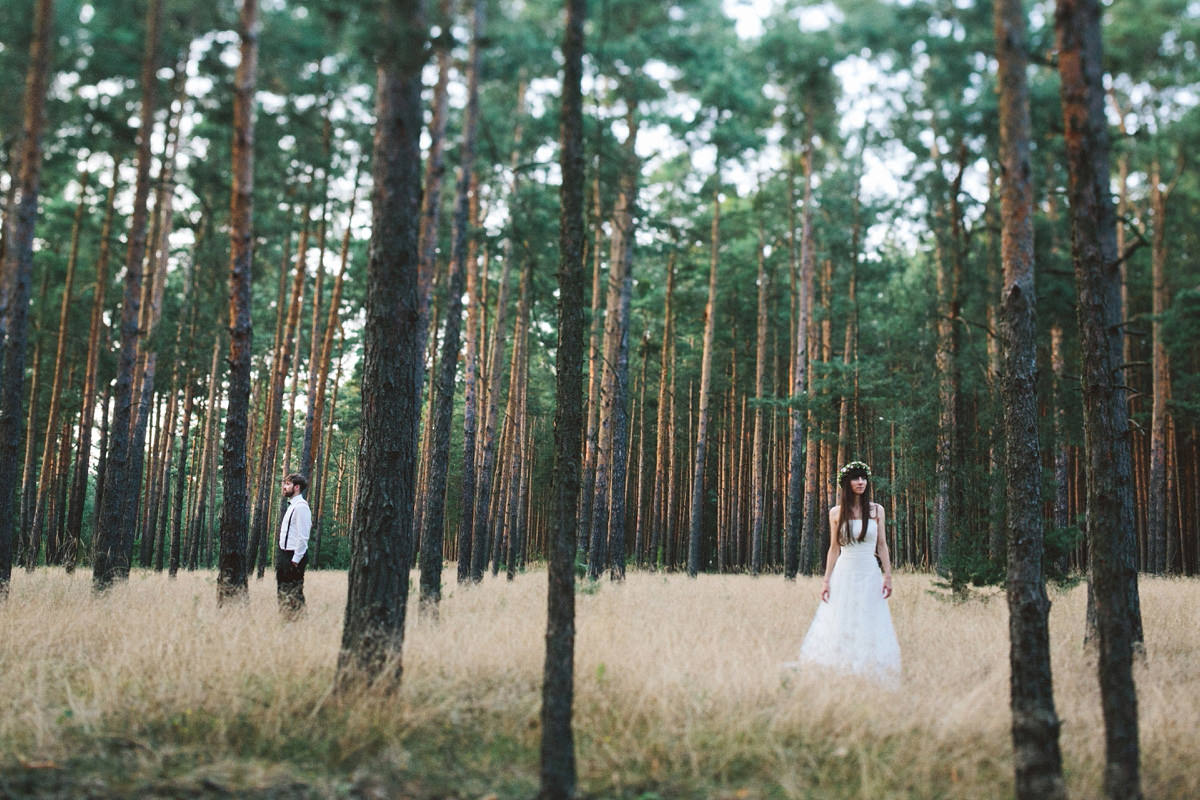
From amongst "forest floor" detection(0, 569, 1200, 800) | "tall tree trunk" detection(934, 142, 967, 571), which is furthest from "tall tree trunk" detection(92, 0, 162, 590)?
"tall tree trunk" detection(934, 142, 967, 571)

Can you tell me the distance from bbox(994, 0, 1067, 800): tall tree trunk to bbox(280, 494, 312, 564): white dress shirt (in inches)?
299

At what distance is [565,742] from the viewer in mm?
4277

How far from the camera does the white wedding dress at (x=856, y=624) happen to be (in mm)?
6617

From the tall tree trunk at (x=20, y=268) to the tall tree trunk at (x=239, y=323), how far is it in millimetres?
2487

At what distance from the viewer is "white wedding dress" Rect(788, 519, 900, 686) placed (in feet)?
21.7

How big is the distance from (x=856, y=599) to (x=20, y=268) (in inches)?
417

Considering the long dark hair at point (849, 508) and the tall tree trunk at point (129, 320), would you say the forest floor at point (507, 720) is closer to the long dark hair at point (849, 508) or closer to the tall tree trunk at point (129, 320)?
the long dark hair at point (849, 508)

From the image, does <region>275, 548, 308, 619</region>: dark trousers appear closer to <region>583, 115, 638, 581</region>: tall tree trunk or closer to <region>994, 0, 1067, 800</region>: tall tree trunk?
<region>583, 115, 638, 581</region>: tall tree trunk

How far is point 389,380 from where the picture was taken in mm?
6074

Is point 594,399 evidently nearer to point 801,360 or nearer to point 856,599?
point 801,360

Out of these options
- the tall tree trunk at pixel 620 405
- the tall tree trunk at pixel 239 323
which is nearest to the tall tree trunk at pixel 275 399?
the tall tree trunk at pixel 620 405

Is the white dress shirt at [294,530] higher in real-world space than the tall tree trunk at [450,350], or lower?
lower

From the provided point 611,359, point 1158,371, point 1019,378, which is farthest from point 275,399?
point 1158,371

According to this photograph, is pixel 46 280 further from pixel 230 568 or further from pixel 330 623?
pixel 330 623
